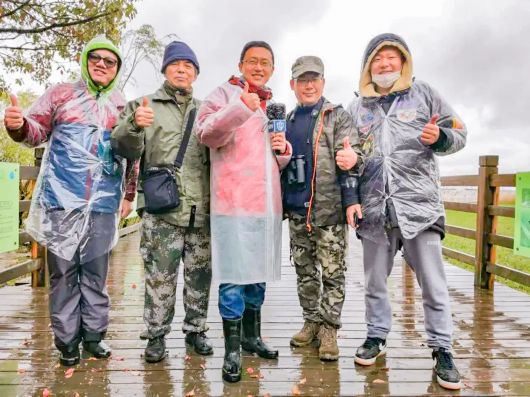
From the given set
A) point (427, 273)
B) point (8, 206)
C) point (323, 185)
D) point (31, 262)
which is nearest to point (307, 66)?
point (323, 185)

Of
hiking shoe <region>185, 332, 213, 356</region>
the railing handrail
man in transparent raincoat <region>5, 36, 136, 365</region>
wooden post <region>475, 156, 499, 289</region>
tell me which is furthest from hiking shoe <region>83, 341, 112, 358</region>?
wooden post <region>475, 156, 499, 289</region>

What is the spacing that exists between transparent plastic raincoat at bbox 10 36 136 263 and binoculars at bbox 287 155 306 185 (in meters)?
1.13

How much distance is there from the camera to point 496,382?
8.32ft

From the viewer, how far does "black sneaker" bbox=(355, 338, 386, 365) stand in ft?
8.97

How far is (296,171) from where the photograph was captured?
2.80 metres

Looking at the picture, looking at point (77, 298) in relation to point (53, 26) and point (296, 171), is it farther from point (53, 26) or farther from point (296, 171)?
point (53, 26)

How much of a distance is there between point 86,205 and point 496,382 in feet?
8.71

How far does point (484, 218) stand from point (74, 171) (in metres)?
4.41

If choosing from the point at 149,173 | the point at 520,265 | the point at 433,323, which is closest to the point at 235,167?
the point at 149,173

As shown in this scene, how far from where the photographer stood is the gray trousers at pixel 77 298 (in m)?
2.74

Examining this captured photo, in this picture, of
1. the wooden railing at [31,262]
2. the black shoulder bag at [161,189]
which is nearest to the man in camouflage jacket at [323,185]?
the black shoulder bag at [161,189]

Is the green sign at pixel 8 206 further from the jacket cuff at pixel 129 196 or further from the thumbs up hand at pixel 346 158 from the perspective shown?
the thumbs up hand at pixel 346 158

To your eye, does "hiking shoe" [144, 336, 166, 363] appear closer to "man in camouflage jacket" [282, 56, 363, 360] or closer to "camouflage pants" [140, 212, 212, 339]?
"camouflage pants" [140, 212, 212, 339]

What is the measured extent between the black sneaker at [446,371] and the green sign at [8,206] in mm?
3598
